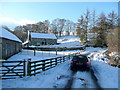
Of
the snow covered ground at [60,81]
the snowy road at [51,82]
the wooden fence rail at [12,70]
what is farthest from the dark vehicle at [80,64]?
the wooden fence rail at [12,70]

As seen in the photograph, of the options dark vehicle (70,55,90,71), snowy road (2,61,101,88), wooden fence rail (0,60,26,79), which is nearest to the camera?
snowy road (2,61,101,88)

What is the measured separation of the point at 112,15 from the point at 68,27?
54.9m

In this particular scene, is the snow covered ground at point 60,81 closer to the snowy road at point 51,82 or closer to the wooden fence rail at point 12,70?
the snowy road at point 51,82

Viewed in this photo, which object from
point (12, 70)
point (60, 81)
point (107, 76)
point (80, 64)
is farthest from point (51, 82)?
point (80, 64)

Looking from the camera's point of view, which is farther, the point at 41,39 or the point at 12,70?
the point at 41,39

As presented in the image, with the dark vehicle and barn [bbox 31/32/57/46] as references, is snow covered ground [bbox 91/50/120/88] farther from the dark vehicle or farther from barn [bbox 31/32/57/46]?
barn [bbox 31/32/57/46]

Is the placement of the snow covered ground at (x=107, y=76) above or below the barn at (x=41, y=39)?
below

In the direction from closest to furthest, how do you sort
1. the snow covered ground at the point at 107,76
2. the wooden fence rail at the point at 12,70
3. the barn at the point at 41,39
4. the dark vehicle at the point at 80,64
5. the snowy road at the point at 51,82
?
the snowy road at the point at 51,82 → the snow covered ground at the point at 107,76 → the wooden fence rail at the point at 12,70 → the dark vehicle at the point at 80,64 → the barn at the point at 41,39

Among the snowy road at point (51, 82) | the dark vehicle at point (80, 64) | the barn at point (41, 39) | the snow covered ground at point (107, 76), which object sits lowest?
the snow covered ground at point (107, 76)

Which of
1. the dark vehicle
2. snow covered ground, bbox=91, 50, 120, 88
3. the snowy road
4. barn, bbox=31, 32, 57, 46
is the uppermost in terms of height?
barn, bbox=31, 32, 57, 46

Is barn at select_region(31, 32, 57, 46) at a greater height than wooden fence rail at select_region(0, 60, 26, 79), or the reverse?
barn at select_region(31, 32, 57, 46)

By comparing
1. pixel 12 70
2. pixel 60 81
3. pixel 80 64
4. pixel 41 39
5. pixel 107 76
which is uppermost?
pixel 41 39

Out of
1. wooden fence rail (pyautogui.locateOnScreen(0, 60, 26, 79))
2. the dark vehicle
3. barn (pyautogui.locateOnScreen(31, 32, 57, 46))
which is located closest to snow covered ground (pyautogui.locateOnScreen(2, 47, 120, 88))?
wooden fence rail (pyautogui.locateOnScreen(0, 60, 26, 79))

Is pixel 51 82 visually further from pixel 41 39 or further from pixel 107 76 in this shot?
pixel 41 39
